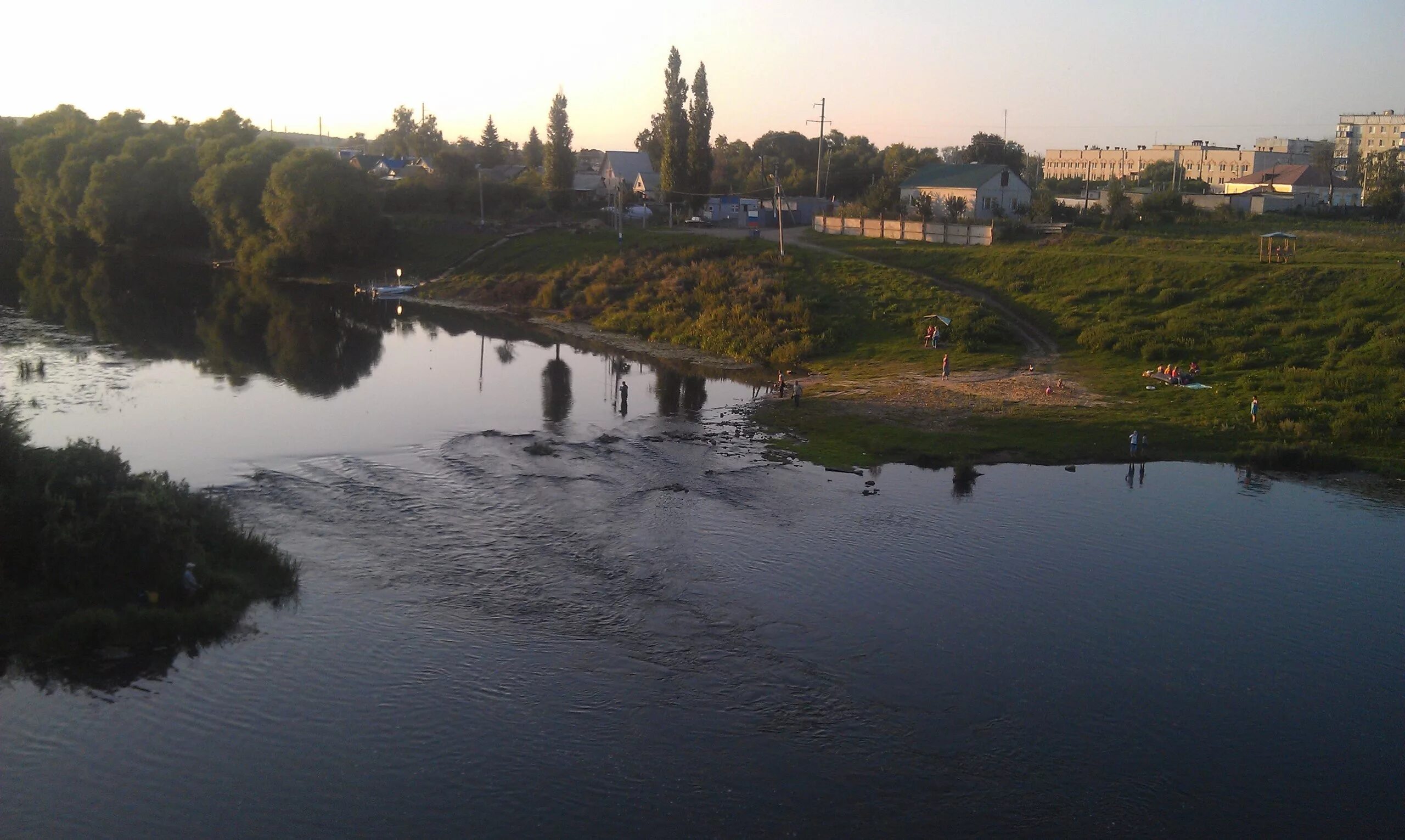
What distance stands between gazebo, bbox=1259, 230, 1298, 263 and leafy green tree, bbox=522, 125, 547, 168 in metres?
99.4

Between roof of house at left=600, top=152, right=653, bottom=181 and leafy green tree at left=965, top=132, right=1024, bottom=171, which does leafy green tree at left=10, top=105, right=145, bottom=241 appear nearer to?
roof of house at left=600, top=152, right=653, bottom=181

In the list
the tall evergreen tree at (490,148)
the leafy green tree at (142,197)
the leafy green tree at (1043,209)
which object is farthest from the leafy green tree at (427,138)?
the leafy green tree at (1043,209)

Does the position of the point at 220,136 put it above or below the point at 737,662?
above

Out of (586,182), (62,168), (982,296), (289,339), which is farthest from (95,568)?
(586,182)

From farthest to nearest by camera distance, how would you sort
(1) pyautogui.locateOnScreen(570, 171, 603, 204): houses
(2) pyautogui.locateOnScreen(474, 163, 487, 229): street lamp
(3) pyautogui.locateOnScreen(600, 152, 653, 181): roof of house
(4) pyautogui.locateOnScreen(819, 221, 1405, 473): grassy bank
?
(3) pyautogui.locateOnScreen(600, 152, 653, 181): roof of house → (1) pyautogui.locateOnScreen(570, 171, 603, 204): houses → (2) pyautogui.locateOnScreen(474, 163, 487, 229): street lamp → (4) pyautogui.locateOnScreen(819, 221, 1405, 473): grassy bank

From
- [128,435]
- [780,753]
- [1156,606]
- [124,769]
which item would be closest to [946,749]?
[780,753]

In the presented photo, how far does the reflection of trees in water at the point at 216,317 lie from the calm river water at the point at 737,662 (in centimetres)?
1484

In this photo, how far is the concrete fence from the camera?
221ft

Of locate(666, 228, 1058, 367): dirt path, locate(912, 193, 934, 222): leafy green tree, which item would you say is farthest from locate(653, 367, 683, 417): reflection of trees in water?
locate(912, 193, 934, 222): leafy green tree

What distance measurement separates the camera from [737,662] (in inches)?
806

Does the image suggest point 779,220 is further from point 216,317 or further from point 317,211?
point 317,211

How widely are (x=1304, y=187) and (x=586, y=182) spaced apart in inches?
2797

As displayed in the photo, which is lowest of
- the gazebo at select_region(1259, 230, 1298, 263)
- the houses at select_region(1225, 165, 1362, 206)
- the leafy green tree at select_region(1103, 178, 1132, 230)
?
the gazebo at select_region(1259, 230, 1298, 263)

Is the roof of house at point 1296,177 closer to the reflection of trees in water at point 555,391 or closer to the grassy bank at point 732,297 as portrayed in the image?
the grassy bank at point 732,297
